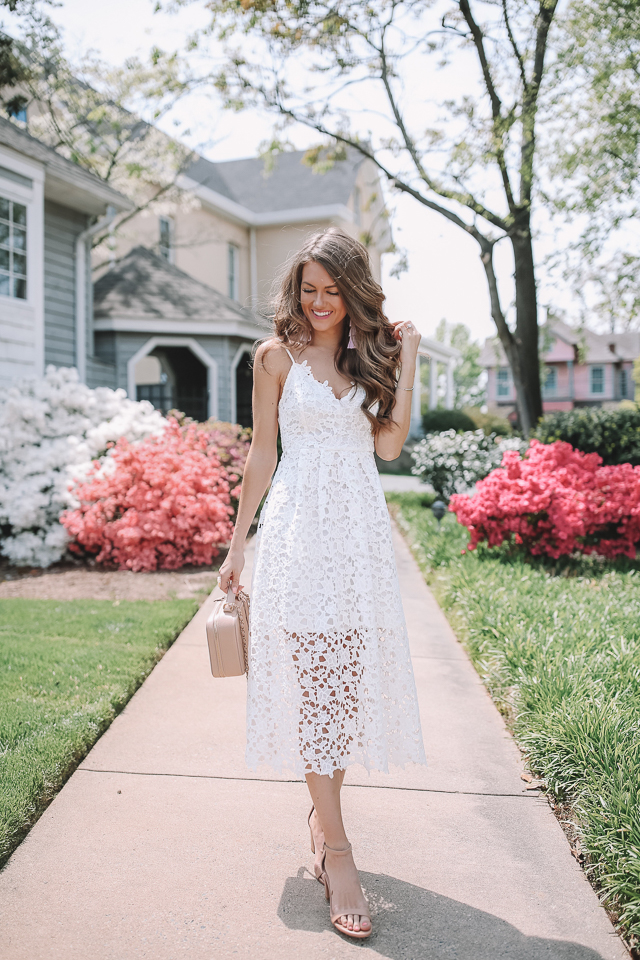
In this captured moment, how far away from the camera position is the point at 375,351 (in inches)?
99.1

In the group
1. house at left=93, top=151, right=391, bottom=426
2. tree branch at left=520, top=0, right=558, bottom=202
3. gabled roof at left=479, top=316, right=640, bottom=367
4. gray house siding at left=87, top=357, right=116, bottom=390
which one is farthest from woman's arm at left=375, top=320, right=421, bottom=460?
gabled roof at left=479, top=316, right=640, bottom=367

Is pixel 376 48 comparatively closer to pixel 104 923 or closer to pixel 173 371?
pixel 173 371

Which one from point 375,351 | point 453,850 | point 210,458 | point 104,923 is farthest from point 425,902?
point 210,458

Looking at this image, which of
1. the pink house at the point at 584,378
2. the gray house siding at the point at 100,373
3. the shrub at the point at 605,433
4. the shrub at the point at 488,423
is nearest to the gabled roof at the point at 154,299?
the gray house siding at the point at 100,373

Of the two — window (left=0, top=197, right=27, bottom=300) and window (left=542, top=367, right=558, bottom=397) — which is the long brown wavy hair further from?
window (left=542, top=367, right=558, bottom=397)

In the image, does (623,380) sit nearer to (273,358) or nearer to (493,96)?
(493,96)

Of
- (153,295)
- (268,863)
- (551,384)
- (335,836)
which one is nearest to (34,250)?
(153,295)

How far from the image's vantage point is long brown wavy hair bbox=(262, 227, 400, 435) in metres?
2.44

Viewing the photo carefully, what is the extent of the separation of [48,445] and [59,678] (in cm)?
448

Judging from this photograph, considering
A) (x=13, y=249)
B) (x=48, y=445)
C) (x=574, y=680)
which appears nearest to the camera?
(x=574, y=680)

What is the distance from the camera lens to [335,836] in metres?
2.30

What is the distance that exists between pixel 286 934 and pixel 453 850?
71 cm

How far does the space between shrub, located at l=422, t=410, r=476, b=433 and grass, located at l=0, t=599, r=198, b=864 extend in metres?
19.0

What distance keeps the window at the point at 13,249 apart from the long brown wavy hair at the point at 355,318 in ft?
28.0
